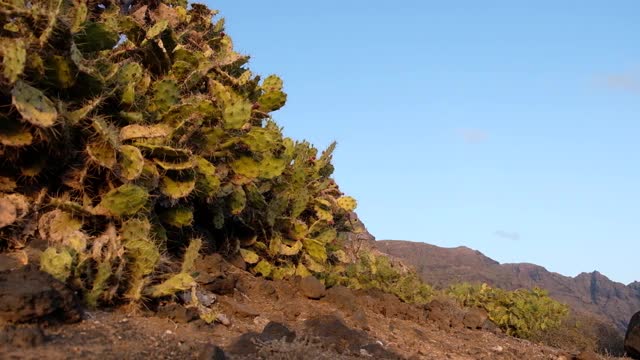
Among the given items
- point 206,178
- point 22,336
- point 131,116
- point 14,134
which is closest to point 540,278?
point 206,178

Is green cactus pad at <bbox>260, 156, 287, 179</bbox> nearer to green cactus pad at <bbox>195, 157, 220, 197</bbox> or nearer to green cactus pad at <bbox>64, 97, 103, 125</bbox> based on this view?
green cactus pad at <bbox>195, 157, 220, 197</bbox>

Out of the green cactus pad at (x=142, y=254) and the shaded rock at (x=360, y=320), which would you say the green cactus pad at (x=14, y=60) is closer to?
the green cactus pad at (x=142, y=254)

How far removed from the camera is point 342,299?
881 centimetres

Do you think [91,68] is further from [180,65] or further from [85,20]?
[180,65]

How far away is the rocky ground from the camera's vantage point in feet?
15.0

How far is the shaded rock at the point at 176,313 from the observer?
5.89 metres

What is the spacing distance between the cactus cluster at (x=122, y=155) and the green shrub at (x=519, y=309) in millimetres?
5911

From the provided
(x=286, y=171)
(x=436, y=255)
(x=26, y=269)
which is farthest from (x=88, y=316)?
(x=436, y=255)

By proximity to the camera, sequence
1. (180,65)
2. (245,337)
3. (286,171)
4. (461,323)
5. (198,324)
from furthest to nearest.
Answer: (461,323)
(286,171)
(180,65)
(198,324)
(245,337)

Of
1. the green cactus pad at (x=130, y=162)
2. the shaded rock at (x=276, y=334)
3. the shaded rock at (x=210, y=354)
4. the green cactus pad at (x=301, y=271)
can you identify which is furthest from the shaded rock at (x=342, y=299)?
the shaded rock at (x=210, y=354)

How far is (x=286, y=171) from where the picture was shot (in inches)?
392

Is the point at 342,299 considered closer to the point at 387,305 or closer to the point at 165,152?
the point at 387,305

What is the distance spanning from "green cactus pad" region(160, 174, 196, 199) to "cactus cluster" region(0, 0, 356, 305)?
1 centimetres

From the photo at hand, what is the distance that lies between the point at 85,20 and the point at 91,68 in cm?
50
